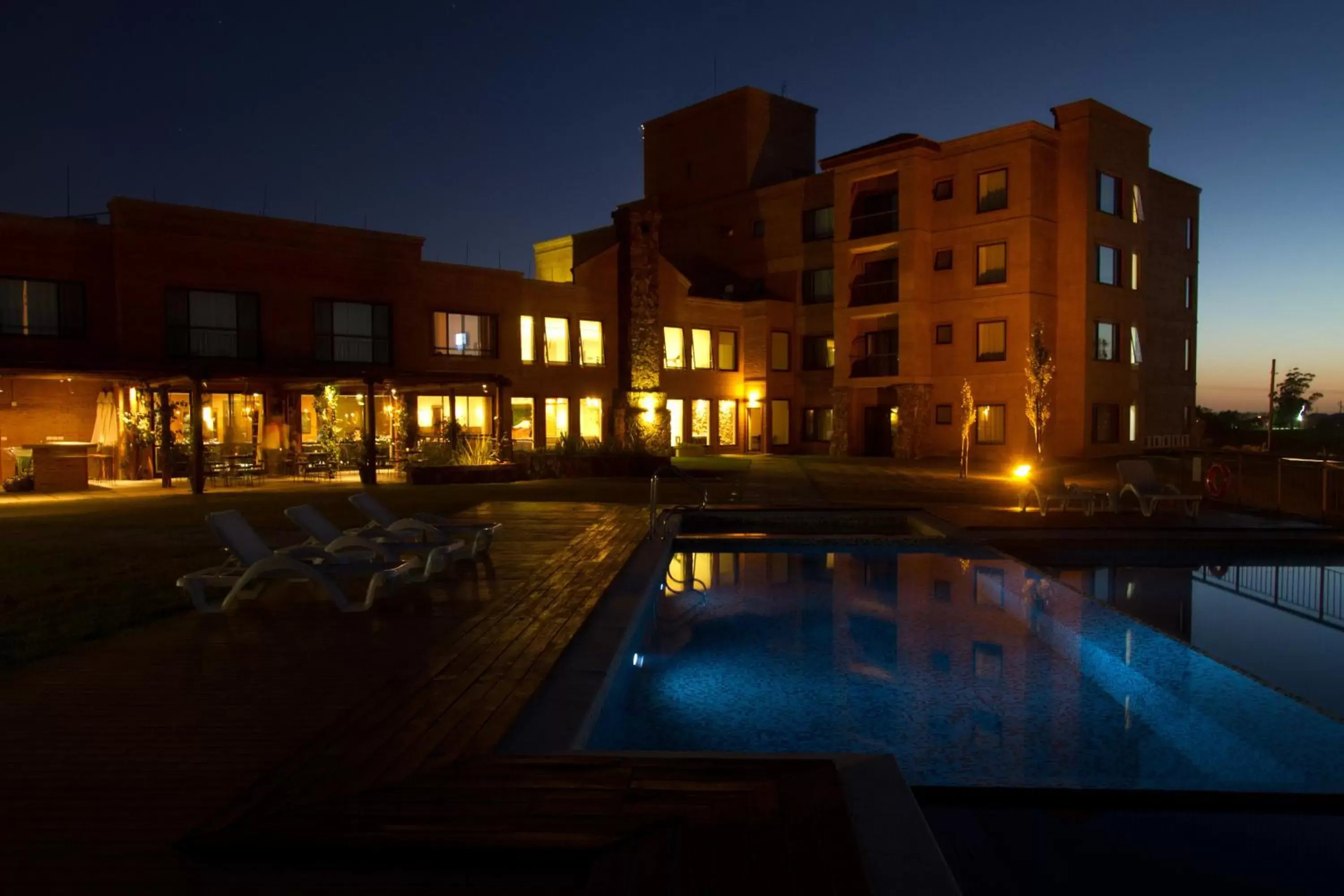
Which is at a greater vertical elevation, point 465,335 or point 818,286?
point 818,286

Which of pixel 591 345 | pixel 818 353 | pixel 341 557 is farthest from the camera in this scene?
pixel 818 353

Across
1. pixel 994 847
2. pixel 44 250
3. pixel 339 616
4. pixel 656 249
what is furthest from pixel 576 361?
pixel 994 847

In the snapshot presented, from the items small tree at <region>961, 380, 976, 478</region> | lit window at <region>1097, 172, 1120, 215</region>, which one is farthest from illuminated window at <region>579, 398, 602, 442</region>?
lit window at <region>1097, 172, 1120, 215</region>

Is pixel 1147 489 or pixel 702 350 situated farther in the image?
pixel 702 350

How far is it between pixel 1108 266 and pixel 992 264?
157 inches

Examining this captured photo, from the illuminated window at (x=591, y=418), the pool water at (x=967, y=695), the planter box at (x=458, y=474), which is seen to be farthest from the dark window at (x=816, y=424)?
the pool water at (x=967, y=695)

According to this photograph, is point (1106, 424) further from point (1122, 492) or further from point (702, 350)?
point (1122, 492)

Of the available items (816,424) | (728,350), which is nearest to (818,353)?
(816,424)

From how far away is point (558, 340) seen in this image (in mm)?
29453

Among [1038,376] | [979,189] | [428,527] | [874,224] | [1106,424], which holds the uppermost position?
[979,189]

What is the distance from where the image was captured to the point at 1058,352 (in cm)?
2892

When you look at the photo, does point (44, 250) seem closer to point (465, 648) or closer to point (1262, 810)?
point (465, 648)

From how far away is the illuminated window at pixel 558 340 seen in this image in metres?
29.2

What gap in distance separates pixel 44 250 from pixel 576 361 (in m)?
14.7
